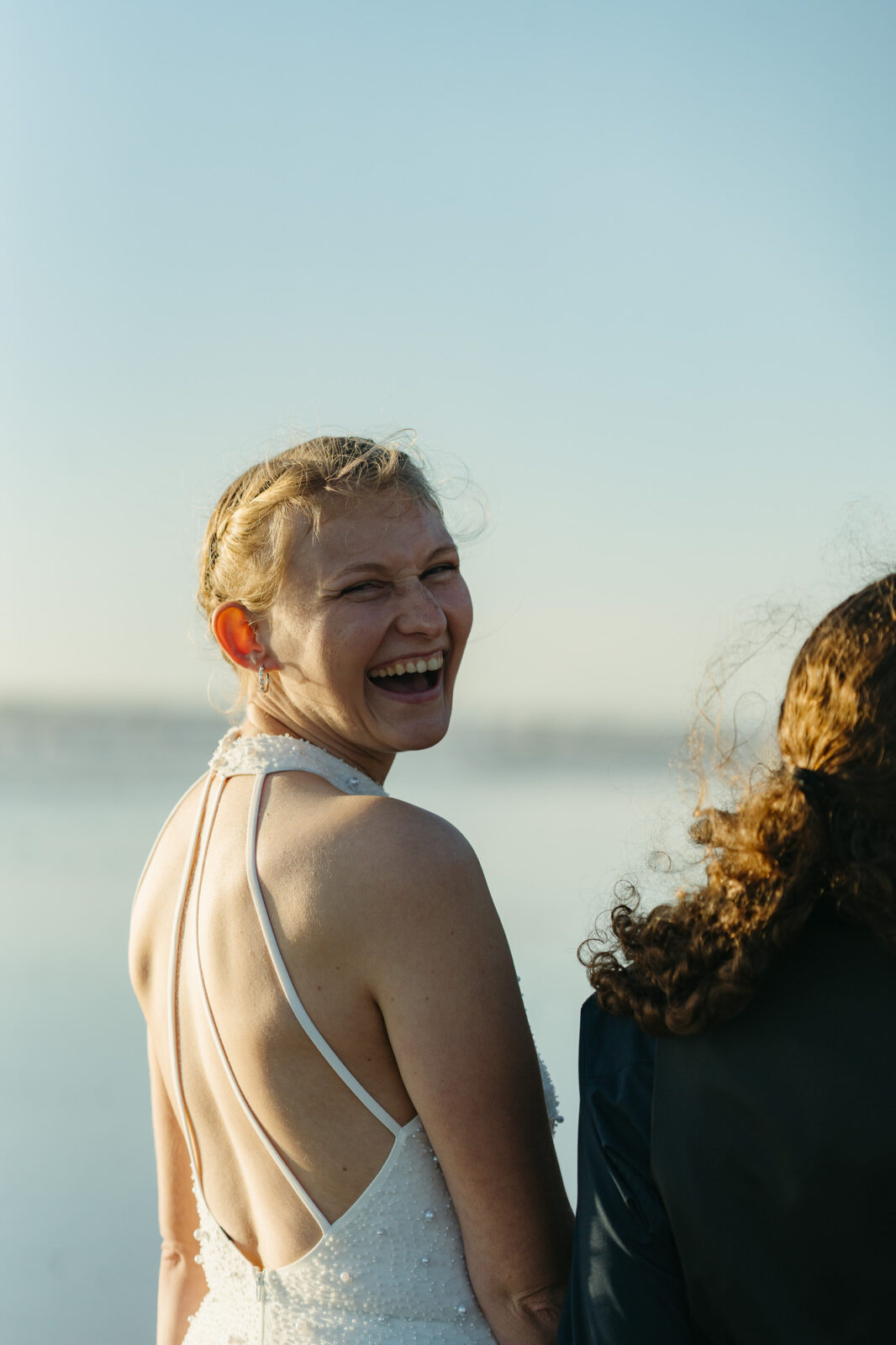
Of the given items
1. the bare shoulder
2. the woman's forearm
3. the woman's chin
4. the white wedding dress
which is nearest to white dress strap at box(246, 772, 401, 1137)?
the white wedding dress

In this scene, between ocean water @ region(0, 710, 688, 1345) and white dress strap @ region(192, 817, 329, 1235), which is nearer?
white dress strap @ region(192, 817, 329, 1235)

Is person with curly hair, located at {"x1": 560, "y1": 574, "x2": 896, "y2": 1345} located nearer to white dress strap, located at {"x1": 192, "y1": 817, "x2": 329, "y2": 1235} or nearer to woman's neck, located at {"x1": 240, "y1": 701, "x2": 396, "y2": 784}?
white dress strap, located at {"x1": 192, "y1": 817, "x2": 329, "y2": 1235}

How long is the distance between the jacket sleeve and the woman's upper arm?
0.16 metres

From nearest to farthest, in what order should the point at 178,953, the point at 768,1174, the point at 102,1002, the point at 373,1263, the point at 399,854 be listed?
1. the point at 768,1174
2. the point at 399,854
3. the point at 373,1263
4. the point at 178,953
5. the point at 102,1002

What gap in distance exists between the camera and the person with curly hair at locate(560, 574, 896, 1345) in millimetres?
936

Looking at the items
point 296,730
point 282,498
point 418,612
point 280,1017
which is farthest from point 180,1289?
point 282,498

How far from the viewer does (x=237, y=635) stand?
5.76ft

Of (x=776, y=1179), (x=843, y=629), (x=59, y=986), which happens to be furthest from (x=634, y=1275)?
(x=59, y=986)

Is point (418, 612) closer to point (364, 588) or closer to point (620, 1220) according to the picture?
point (364, 588)

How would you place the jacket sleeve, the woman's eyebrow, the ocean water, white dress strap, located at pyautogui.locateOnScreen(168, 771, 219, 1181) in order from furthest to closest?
the ocean water, the woman's eyebrow, white dress strap, located at pyautogui.locateOnScreen(168, 771, 219, 1181), the jacket sleeve

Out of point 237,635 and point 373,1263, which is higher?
point 237,635

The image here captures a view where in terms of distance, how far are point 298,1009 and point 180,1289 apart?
83 cm

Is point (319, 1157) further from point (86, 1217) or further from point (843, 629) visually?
point (86, 1217)

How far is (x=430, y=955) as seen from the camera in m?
1.28
